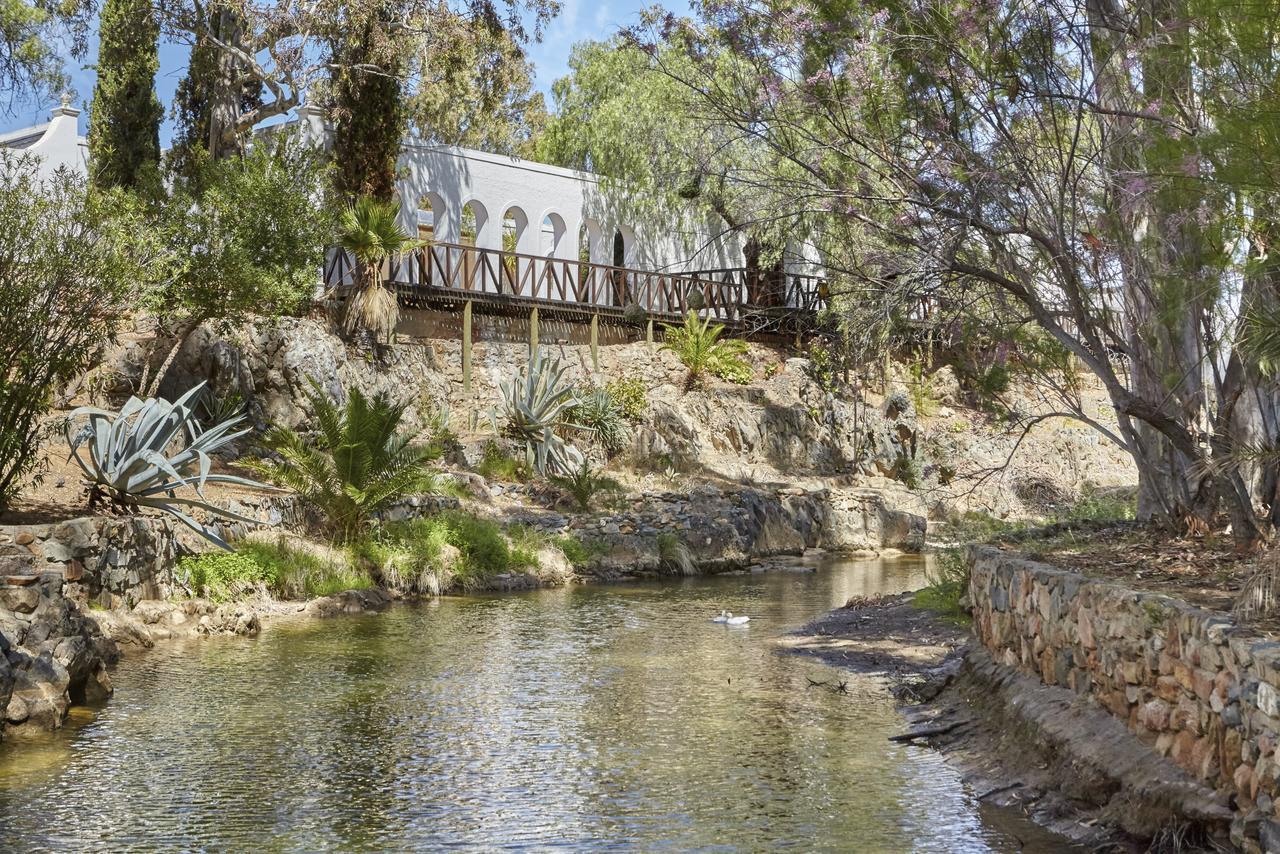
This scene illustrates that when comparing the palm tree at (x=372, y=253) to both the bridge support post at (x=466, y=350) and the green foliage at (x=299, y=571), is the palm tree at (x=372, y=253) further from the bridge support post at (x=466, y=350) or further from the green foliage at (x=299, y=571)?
the green foliage at (x=299, y=571)

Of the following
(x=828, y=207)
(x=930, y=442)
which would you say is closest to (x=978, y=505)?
(x=930, y=442)

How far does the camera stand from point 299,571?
13961 millimetres

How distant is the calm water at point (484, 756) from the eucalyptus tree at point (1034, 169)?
3.01 metres

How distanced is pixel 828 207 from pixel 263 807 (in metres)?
5.94

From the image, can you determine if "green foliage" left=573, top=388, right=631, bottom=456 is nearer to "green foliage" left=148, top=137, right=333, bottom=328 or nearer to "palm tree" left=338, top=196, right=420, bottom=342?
"palm tree" left=338, top=196, right=420, bottom=342

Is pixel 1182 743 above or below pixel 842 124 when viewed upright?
below

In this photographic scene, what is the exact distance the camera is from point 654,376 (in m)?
26.7

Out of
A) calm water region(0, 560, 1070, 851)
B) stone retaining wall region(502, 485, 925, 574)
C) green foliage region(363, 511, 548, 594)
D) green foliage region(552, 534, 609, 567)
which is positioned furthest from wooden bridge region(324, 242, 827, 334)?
calm water region(0, 560, 1070, 851)

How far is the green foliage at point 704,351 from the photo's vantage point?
26.5 m

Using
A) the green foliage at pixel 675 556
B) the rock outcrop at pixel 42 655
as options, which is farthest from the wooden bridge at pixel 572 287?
the rock outcrop at pixel 42 655

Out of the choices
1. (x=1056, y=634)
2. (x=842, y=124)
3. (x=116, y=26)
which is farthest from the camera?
(x=116, y=26)

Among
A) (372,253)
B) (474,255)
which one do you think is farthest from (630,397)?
(372,253)

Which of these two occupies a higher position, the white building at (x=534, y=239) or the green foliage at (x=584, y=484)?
the white building at (x=534, y=239)

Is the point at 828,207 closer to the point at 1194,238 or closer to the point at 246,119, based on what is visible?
the point at 1194,238
